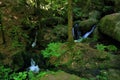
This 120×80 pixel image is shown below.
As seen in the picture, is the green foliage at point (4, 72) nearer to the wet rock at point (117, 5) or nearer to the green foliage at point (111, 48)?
the green foliage at point (111, 48)

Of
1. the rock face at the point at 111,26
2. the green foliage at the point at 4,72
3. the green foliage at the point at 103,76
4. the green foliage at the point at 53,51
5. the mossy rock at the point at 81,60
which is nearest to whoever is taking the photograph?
the green foliage at the point at 103,76

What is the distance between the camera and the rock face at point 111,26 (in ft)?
36.3

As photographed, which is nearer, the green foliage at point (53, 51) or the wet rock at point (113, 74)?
the wet rock at point (113, 74)

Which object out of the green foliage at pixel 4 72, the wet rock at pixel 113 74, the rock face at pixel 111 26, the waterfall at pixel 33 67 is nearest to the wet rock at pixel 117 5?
the rock face at pixel 111 26

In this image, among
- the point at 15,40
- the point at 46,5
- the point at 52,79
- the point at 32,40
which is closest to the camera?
the point at 52,79

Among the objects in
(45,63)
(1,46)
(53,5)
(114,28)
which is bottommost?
(45,63)

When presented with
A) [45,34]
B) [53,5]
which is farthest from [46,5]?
[45,34]

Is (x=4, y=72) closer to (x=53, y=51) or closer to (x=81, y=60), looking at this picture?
(x=53, y=51)

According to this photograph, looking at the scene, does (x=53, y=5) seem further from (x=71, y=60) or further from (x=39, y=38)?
(x=71, y=60)

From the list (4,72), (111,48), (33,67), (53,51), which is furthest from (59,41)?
(4,72)

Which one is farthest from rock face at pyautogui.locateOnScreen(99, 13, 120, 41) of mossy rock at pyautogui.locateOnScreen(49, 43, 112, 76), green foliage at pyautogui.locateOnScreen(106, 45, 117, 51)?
mossy rock at pyautogui.locateOnScreen(49, 43, 112, 76)

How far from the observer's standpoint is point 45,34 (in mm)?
12906

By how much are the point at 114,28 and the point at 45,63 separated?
422 cm

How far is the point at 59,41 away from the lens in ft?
39.8
